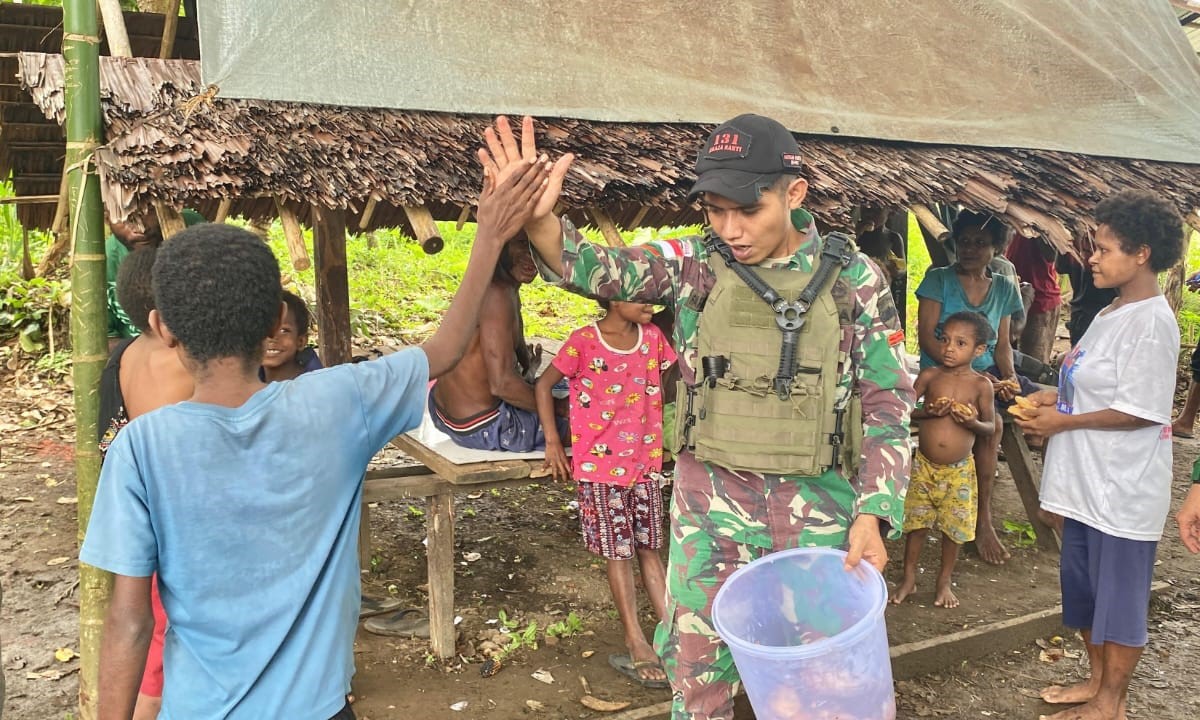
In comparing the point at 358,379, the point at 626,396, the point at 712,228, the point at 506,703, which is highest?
the point at 712,228

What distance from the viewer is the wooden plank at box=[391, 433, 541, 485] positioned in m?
4.30

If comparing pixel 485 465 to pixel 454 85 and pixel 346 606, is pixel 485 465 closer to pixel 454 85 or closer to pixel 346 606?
pixel 454 85

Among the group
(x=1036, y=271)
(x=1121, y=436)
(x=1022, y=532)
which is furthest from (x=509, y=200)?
(x=1036, y=271)

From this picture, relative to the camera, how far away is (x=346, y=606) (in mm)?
2123

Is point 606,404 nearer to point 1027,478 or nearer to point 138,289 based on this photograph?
point 138,289

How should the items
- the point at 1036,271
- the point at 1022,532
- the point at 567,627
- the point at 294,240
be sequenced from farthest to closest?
1. the point at 1036,271
2. the point at 1022,532
3. the point at 567,627
4. the point at 294,240

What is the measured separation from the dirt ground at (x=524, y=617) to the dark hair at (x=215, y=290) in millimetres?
2548

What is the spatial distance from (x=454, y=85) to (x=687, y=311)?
1863 millimetres

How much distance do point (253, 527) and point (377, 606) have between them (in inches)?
123

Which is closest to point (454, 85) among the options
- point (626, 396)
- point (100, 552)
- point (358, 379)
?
point (626, 396)

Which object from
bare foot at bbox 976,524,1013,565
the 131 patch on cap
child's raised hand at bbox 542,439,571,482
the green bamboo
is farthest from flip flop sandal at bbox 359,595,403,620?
bare foot at bbox 976,524,1013,565

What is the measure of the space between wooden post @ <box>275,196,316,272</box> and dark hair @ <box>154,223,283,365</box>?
1.06 m

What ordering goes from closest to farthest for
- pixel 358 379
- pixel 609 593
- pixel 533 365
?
pixel 358 379 < pixel 609 593 < pixel 533 365

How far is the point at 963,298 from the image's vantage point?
5664 millimetres
